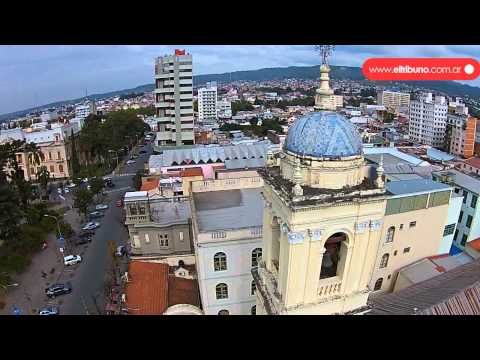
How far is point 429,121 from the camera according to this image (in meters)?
39.8

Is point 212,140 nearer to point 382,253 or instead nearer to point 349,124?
point 382,253

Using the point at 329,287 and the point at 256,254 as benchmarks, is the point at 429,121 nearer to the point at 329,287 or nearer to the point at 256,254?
the point at 256,254

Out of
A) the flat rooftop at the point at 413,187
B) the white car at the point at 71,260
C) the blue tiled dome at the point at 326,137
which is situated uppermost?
the blue tiled dome at the point at 326,137

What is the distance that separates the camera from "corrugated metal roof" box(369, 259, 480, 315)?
5461mm

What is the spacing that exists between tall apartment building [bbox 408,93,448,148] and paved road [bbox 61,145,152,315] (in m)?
34.3

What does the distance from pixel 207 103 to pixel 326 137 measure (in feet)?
196

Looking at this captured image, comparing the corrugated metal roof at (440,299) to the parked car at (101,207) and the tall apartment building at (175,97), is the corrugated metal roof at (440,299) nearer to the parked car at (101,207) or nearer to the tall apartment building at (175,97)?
the parked car at (101,207)

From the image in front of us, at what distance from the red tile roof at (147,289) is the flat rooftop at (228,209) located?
Answer: 234 centimetres

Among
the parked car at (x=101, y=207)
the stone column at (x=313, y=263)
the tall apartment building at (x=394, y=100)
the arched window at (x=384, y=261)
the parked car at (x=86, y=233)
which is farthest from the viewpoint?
the tall apartment building at (x=394, y=100)

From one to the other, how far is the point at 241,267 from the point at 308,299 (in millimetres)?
4923

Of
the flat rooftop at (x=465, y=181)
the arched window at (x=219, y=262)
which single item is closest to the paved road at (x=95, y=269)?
the arched window at (x=219, y=262)

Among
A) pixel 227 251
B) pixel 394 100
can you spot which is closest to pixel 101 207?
pixel 227 251

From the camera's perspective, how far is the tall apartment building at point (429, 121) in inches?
1505

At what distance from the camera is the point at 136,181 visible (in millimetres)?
25438
